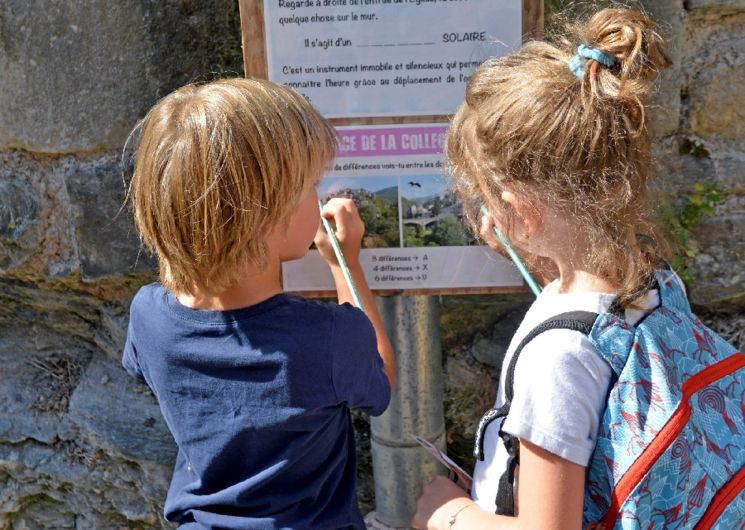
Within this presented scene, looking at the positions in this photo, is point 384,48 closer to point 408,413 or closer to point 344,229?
point 344,229

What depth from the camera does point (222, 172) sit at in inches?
49.3

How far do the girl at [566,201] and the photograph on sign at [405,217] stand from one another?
321mm

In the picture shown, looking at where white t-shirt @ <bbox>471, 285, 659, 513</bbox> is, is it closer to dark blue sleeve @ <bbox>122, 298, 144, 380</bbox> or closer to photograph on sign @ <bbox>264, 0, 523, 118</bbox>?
photograph on sign @ <bbox>264, 0, 523, 118</bbox>

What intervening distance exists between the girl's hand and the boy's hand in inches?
18.5

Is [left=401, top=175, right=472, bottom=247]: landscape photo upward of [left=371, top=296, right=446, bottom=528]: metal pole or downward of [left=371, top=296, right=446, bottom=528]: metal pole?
upward

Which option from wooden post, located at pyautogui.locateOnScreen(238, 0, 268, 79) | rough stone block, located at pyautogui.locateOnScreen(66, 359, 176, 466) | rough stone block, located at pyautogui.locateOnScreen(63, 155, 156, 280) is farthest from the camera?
rough stone block, located at pyautogui.locateOnScreen(66, 359, 176, 466)

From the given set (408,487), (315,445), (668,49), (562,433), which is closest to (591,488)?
(562,433)

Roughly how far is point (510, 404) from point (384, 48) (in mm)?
740

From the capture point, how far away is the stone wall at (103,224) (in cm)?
184

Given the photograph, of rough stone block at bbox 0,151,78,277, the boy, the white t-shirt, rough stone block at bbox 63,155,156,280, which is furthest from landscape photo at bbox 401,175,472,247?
rough stone block at bbox 0,151,78,277

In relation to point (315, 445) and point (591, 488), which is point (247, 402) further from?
point (591, 488)

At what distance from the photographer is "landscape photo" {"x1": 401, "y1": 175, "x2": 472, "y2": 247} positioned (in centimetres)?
167

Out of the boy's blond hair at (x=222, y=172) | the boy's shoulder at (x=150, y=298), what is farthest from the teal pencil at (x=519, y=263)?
the boy's shoulder at (x=150, y=298)

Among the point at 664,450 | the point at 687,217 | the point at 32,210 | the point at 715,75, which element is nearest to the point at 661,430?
Answer: the point at 664,450
